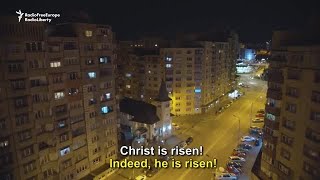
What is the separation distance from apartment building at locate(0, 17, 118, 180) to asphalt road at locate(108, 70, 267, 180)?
1129cm

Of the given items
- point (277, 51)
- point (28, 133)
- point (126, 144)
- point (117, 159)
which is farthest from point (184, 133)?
point (28, 133)

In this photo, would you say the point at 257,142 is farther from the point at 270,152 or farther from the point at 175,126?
the point at 270,152

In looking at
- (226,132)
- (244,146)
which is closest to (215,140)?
(226,132)

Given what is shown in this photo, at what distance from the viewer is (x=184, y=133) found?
9050 centimetres

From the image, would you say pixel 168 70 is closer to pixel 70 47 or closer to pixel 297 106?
pixel 70 47

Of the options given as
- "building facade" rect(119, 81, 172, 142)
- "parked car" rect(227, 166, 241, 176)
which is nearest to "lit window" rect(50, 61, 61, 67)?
"building facade" rect(119, 81, 172, 142)

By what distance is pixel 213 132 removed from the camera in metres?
90.9

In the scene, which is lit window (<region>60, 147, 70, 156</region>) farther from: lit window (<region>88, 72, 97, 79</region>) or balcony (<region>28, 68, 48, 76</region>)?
balcony (<region>28, 68, 48, 76</region>)

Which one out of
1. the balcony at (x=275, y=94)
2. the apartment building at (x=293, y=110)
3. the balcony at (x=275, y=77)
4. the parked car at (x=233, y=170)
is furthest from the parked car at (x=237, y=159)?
the balcony at (x=275, y=77)

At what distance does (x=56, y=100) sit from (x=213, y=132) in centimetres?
5472

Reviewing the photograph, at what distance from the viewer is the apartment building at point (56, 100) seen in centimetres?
4512

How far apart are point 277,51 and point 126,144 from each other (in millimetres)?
46999

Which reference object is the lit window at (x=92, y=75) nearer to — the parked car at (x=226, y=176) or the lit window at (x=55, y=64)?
the lit window at (x=55, y=64)

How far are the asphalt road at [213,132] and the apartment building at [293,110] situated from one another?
17767 mm
